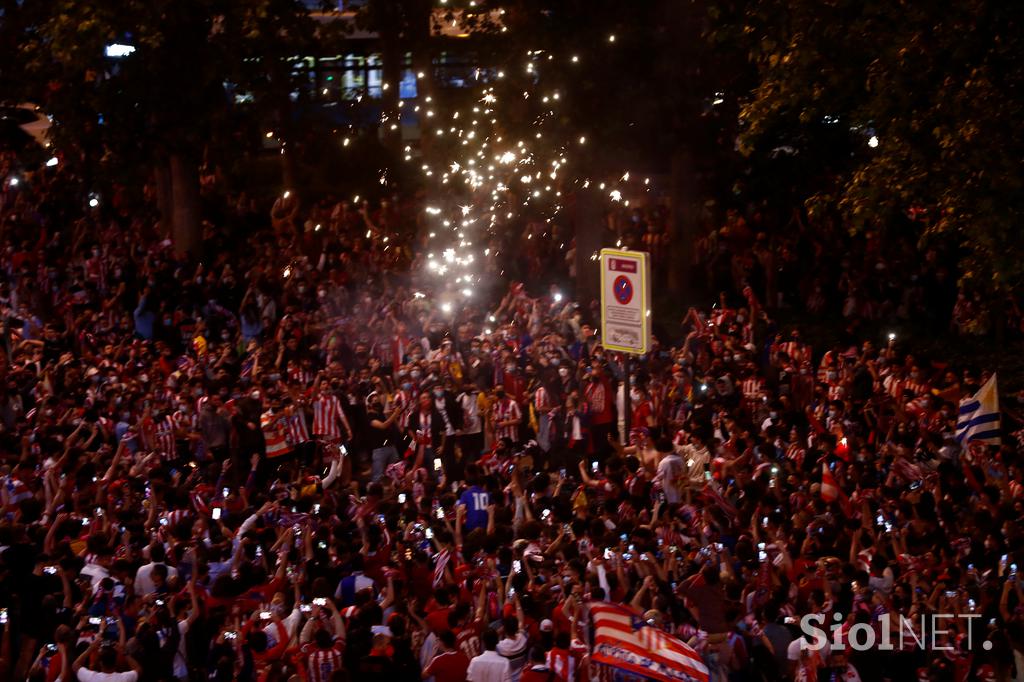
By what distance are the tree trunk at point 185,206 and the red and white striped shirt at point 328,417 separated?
33.9 ft

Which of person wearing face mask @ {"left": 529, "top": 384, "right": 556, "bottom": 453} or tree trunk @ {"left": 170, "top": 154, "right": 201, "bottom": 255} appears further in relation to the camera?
tree trunk @ {"left": 170, "top": 154, "right": 201, "bottom": 255}

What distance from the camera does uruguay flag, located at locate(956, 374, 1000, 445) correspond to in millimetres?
14383

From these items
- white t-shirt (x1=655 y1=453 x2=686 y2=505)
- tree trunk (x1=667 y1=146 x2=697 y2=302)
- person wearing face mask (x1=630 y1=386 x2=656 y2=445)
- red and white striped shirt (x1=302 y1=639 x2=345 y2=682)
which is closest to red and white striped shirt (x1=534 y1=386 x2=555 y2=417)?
person wearing face mask (x1=630 y1=386 x2=656 y2=445)

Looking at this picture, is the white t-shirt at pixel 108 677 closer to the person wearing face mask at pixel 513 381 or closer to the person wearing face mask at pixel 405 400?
the person wearing face mask at pixel 405 400

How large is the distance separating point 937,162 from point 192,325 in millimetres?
12021

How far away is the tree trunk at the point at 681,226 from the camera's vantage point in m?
24.5

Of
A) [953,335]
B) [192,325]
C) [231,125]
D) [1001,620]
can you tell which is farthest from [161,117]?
[1001,620]

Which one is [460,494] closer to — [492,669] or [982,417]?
[492,669]

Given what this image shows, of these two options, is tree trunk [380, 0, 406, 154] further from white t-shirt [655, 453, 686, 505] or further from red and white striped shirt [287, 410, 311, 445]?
white t-shirt [655, 453, 686, 505]

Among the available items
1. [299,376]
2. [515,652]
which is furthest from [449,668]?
[299,376]

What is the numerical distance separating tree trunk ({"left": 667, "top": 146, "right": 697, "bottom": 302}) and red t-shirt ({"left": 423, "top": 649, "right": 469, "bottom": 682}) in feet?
52.4

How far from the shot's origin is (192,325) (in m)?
21.5

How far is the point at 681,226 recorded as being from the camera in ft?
81.8

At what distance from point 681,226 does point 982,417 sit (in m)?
11.0
